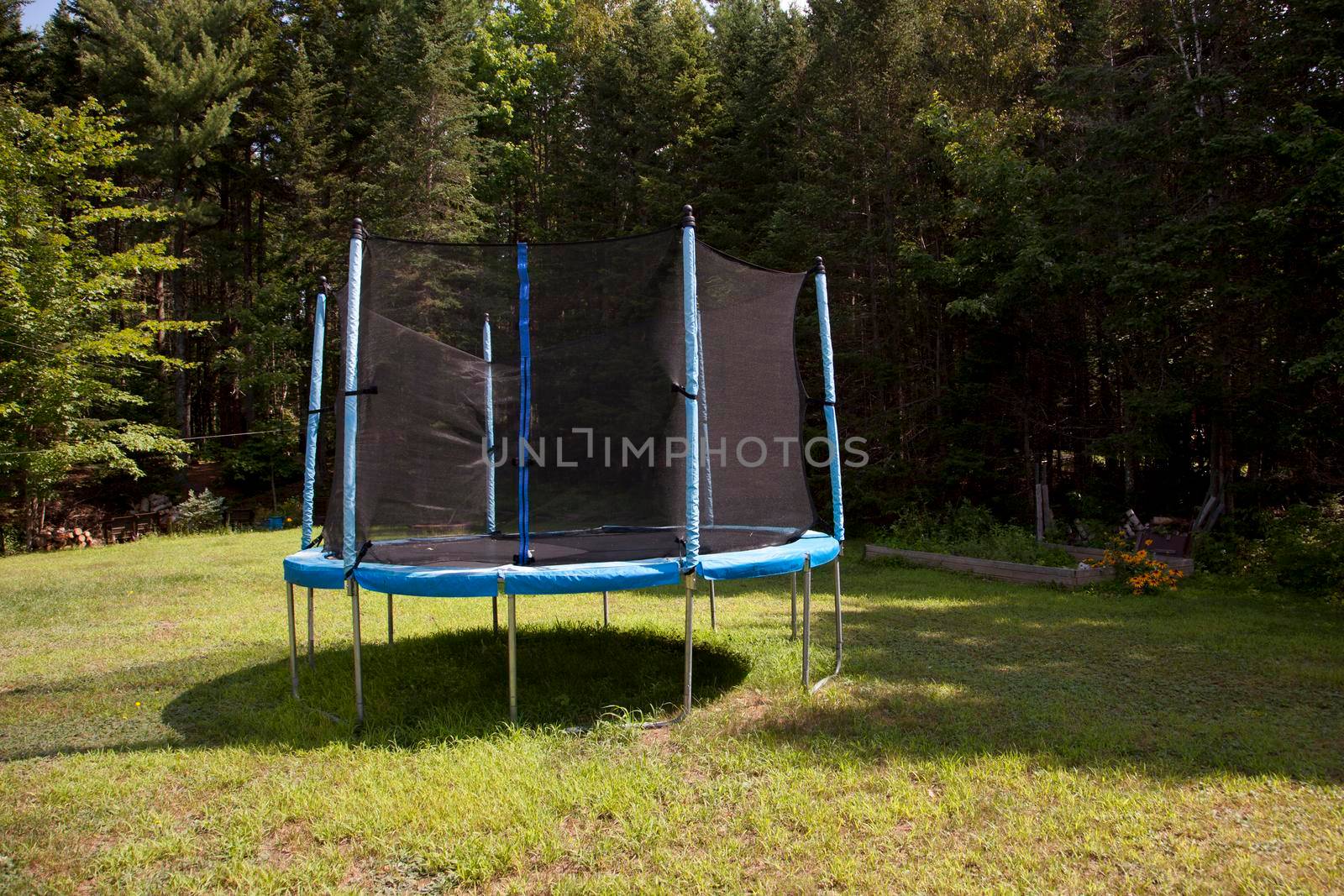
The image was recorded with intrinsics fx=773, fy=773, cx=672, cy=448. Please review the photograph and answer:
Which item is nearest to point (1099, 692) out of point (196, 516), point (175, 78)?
point (196, 516)

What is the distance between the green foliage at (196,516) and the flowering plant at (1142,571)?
14.2 meters

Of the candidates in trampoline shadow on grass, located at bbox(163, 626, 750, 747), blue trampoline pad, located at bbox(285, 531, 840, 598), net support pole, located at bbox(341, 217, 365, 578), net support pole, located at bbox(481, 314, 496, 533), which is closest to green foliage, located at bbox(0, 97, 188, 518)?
trampoline shadow on grass, located at bbox(163, 626, 750, 747)

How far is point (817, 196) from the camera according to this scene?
424 inches

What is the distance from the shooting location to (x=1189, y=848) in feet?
6.31

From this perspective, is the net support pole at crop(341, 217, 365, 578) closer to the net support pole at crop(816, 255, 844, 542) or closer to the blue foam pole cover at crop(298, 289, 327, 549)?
the blue foam pole cover at crop(298, 289, 327, 549)

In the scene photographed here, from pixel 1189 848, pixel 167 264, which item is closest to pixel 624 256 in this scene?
pixel 1189 848

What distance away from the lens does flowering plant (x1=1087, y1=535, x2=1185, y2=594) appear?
5.92 m

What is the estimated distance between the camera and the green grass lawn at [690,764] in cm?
190

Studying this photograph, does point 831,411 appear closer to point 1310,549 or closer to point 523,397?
point 523,397

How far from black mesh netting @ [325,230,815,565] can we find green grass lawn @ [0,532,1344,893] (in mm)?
689

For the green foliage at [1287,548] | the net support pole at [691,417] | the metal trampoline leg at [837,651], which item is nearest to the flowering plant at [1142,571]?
the green foliage at [1287,548]

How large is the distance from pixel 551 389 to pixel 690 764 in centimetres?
150

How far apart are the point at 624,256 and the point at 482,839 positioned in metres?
2.16

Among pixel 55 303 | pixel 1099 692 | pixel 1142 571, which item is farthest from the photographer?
pixel 55 303
